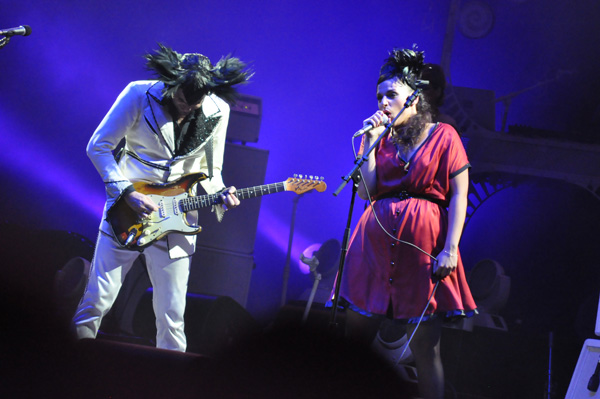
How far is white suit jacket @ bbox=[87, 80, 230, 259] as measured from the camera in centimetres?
283

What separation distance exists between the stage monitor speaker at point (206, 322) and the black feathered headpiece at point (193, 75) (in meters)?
1.48

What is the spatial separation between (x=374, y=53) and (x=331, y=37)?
Answer: 504 mm

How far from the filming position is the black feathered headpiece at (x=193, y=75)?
2.84m

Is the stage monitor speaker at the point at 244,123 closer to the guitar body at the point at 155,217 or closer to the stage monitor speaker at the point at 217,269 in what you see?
the stage monitor speaker at the point at 217,269

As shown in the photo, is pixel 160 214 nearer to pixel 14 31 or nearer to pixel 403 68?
pixel 14 31

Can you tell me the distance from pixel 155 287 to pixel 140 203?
1.58ft

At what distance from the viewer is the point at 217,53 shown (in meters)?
5.56

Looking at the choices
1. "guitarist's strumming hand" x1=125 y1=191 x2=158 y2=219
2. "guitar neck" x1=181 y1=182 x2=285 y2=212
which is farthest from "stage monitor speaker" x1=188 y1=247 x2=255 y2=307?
"guitarist's strumming hand" x1=125 y1=191 x2=158 y2=219

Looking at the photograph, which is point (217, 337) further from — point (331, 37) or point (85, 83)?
point (331, 37)

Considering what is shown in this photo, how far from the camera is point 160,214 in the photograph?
9.42ft

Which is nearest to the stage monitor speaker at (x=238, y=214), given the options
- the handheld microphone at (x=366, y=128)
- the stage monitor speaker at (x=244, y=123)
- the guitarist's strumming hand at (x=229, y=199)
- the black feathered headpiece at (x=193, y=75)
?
the stage monitor speaker at (x=244, y=123)

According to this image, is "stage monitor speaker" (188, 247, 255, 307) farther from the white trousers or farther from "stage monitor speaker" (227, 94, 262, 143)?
the white trousers

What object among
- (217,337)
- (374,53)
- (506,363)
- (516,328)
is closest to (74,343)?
(217,337)

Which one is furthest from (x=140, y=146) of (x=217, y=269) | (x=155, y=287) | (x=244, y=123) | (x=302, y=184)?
(x=244, y=123)
